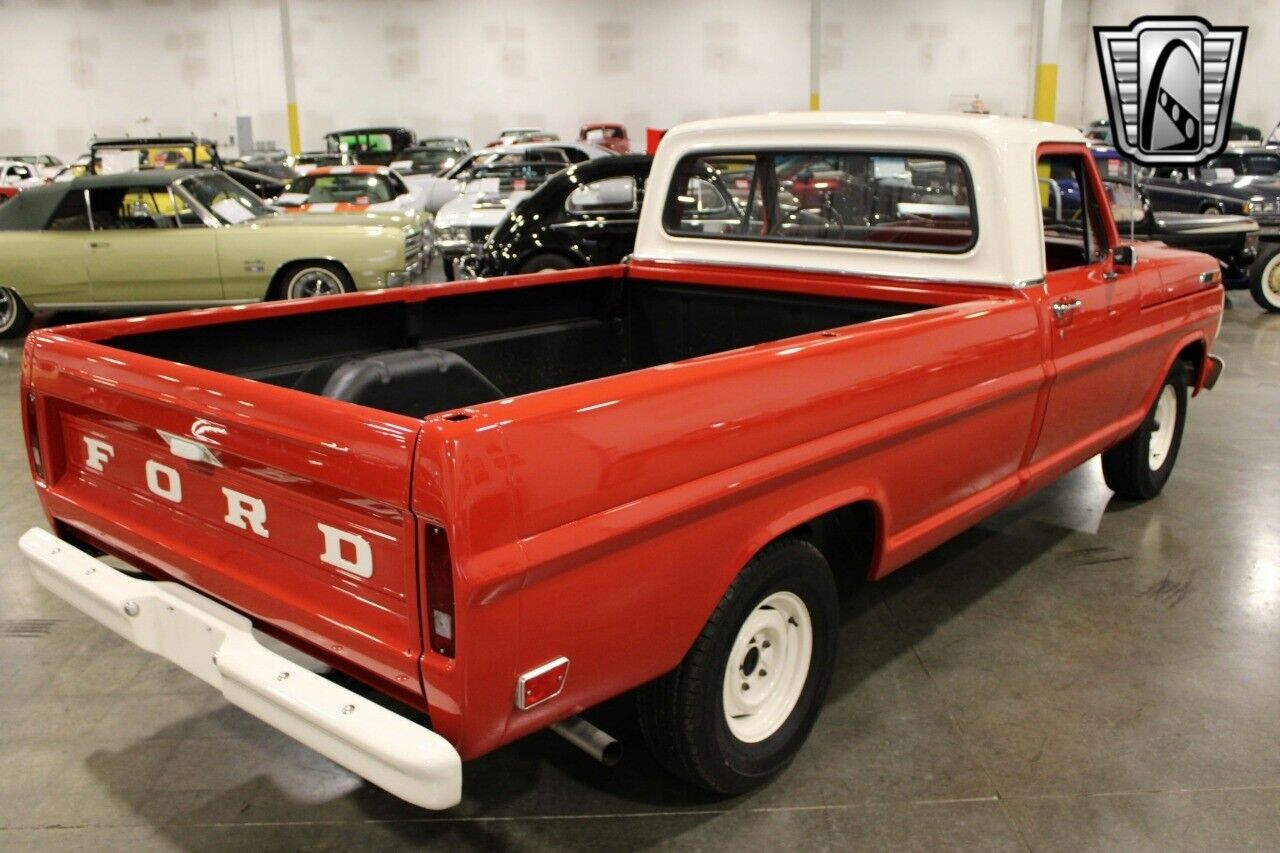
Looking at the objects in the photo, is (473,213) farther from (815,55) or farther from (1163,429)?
Answer: (815,55)

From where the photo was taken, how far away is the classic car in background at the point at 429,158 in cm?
1736

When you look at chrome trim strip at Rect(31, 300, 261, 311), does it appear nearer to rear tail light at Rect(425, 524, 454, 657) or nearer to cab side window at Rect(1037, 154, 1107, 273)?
cab side window at Rect(1037, 154, 1107, 273)

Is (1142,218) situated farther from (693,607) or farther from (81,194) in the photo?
(81,194)

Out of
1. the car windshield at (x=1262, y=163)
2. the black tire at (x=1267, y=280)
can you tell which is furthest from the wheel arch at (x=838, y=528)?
the car windshield at (x=1262, y=163)

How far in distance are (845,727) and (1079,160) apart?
7.44 feet

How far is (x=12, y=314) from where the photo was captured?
9.30 metres

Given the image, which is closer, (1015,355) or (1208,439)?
(1015,355)

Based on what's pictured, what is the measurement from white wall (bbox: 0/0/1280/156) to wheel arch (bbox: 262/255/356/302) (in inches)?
640

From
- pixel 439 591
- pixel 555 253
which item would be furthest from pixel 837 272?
pixel 555 253

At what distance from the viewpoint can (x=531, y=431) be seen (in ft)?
6.03

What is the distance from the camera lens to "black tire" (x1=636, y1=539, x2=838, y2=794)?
7.72ft

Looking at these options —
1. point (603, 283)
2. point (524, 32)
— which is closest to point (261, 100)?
point (524, 32)

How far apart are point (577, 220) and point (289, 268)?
8.18 ft

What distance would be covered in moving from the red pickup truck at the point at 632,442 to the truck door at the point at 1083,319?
16mm
